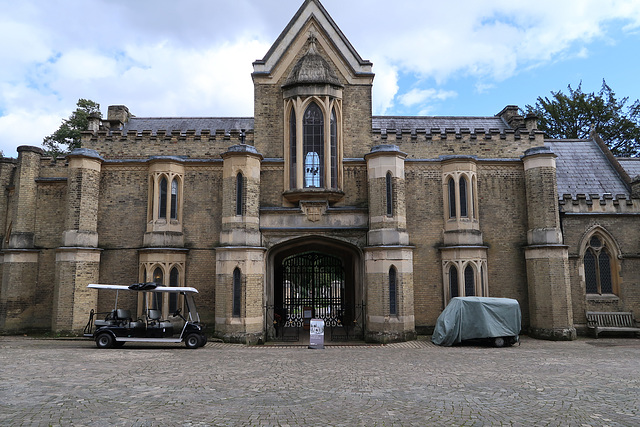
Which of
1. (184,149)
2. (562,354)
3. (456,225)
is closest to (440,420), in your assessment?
(562,354)

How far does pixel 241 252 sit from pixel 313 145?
5444mm

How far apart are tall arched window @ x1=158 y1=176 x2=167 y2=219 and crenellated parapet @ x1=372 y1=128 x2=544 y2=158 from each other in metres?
8.98

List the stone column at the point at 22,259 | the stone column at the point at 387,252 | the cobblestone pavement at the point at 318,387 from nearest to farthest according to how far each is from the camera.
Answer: the cobblestone pavement at the point at 318,387 → the stone column at the point at 387,252 → the stone column at the point at 22,259

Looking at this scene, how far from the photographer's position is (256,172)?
18688mm

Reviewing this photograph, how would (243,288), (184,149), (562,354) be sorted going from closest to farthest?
(562,354) < (243,288) < (184,149)

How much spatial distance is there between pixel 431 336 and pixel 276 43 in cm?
1406

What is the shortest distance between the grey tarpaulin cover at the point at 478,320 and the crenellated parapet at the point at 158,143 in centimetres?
1087

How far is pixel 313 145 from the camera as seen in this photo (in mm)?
19562

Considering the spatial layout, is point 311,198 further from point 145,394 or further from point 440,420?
point 440,420

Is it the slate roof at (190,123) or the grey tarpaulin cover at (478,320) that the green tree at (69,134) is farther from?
the grey tarpaulin cover at (478,320)

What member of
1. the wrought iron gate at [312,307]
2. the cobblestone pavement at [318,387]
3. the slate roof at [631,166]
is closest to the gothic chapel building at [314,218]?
the wrought iron gate at [312,307]

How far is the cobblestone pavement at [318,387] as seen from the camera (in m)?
7.68

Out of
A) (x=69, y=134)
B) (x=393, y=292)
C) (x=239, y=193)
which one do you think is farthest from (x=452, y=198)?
(x=69, y=134)

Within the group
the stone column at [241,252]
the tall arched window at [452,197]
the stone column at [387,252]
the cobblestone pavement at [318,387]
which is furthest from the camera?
the tall arched window at [452,197]
